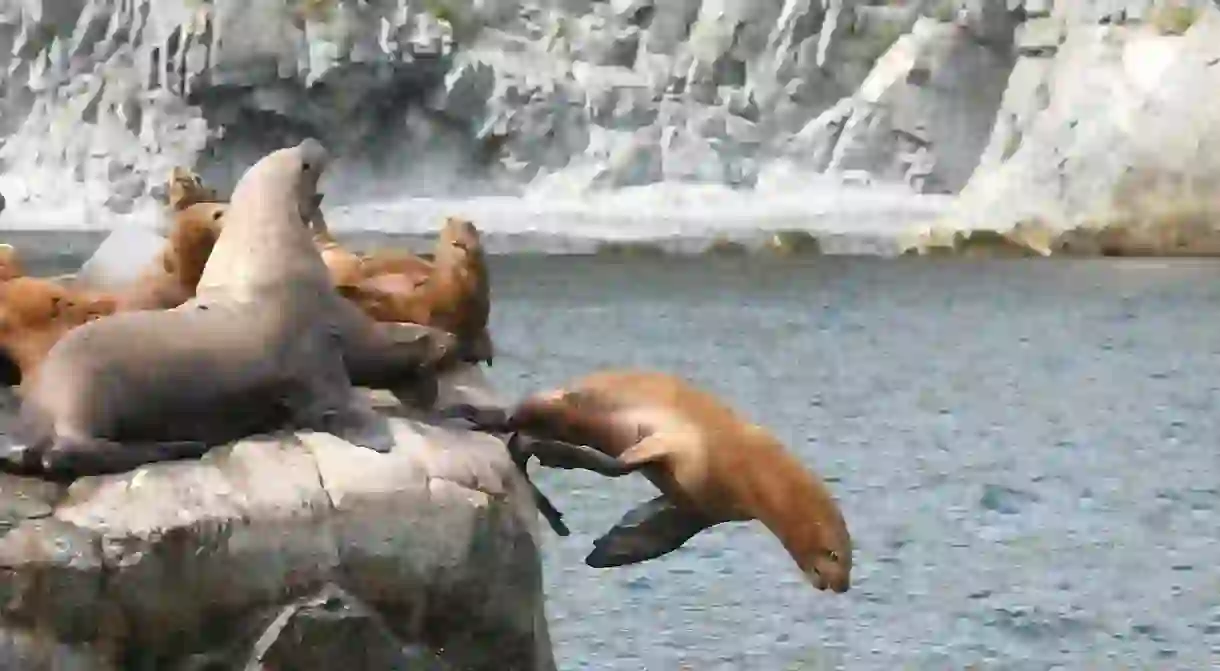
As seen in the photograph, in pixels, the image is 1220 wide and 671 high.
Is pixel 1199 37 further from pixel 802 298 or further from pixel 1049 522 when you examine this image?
pixel 1049 522

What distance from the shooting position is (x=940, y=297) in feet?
133

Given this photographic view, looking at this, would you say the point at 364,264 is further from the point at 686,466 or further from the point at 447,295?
the point at 686,466

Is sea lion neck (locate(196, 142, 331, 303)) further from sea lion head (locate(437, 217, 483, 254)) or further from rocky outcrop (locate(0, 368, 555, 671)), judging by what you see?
sea lion head (locate(437, 217, 483, 254))

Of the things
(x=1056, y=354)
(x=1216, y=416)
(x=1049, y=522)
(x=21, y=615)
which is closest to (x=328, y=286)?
(x=21, y=615)

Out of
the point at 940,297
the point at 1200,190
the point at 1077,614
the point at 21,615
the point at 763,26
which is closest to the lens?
the point at 21,615

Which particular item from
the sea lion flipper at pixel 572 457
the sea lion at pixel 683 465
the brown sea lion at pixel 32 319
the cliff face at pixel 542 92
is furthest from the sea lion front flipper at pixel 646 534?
the cliff face at pixel 542 92

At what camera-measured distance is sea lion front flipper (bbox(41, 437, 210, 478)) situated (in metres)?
5.30

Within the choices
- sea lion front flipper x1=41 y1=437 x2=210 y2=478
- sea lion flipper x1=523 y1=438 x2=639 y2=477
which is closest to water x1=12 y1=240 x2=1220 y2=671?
sea lion flipper x1=523 y1=438 x2=639 y2=477

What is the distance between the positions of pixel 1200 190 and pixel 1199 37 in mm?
4176

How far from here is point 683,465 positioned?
6.34m

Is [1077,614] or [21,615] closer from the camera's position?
[21,615]

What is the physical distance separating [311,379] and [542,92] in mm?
51600

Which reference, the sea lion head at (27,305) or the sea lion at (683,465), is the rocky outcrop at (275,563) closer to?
the sea lion at (683,465)

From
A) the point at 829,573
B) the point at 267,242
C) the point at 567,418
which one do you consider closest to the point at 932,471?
the point at 567,418
